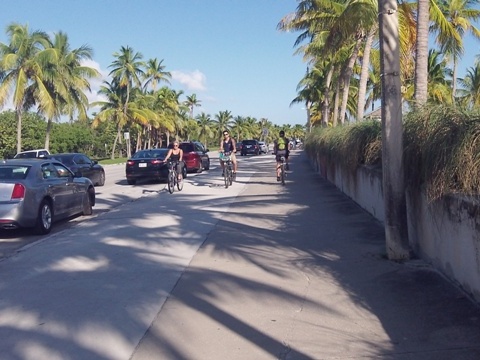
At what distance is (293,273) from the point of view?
25.7 ft

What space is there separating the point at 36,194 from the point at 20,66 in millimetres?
31147

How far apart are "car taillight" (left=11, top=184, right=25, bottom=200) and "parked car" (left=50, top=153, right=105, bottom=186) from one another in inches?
421

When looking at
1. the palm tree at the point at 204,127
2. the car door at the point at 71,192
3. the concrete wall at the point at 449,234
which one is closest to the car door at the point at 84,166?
the car door at the point at 71,192

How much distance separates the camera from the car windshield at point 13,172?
11.5 m

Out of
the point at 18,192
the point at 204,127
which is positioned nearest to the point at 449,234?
the point at 18,192

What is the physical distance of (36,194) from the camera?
37.7 feet

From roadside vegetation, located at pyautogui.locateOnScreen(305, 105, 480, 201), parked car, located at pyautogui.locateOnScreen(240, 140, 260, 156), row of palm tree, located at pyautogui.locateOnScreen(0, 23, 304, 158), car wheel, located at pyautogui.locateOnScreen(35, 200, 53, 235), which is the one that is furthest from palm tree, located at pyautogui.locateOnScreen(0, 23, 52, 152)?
roadside vegetation, located at pyautogui.locateOnScreen(305, 105, 480, 201)

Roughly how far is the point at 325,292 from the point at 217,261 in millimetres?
2171

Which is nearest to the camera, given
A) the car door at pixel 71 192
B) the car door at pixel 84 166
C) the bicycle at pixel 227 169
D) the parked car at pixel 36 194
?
the parked car at pixel 36 194

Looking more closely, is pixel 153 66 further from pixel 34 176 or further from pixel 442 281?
pixel 442 281

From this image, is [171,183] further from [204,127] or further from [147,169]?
[204,127]

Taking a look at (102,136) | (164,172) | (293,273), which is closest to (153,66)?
(102,136)

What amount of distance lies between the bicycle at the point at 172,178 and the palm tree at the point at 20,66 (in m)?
23.1

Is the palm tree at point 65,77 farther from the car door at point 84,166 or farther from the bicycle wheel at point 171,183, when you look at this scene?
the bicycle wheel at point 171,183
